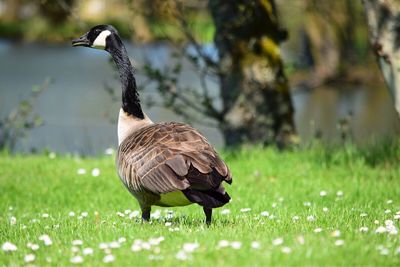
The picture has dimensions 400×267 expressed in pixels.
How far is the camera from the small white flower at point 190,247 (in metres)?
4.94

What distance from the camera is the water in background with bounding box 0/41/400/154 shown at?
1897 cm

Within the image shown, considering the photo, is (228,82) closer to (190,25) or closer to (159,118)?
(190,25)

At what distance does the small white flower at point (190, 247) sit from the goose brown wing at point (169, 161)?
0.88m

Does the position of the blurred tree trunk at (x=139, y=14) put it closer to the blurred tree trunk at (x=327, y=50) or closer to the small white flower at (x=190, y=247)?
the small white flower at (x=190, y=247)

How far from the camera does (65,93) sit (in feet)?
97.2

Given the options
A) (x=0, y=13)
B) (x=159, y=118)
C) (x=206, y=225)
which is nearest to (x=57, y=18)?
(x=0, y=13)

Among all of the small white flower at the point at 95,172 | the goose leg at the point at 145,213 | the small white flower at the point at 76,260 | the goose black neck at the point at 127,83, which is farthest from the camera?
the small white flower at the point at 95,172

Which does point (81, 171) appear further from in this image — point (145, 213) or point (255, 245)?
point (255, 245)

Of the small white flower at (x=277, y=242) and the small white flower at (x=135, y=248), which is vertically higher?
the small white flower at (x=277, y=242)

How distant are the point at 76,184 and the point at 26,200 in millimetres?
878

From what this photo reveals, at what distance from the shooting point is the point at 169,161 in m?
6.14

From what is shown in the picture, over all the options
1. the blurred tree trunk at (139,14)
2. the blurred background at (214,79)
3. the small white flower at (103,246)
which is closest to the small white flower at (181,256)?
the small white flower at (103,246)

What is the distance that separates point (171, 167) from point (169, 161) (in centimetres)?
10

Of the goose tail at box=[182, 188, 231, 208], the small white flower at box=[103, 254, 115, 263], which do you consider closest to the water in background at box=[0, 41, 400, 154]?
the goose tail at box=[182, 188, 231, 208]
